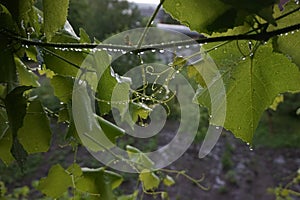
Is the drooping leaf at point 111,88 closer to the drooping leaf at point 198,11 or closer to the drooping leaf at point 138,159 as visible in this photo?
the drooping leaf at point 198,11

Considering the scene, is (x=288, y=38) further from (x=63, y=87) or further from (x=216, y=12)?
(x=63, y=87)

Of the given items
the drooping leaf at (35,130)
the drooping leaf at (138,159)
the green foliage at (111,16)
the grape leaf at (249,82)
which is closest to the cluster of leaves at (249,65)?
the grape leaf at (249,82)

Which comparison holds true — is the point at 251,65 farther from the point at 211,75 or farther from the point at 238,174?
the point at 238,174

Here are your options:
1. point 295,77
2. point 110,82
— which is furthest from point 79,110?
point 295,77

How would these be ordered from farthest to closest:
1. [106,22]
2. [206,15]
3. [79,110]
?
[106,22], [79,110], [206,15]

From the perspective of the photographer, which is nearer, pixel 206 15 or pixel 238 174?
pixel 206 15
